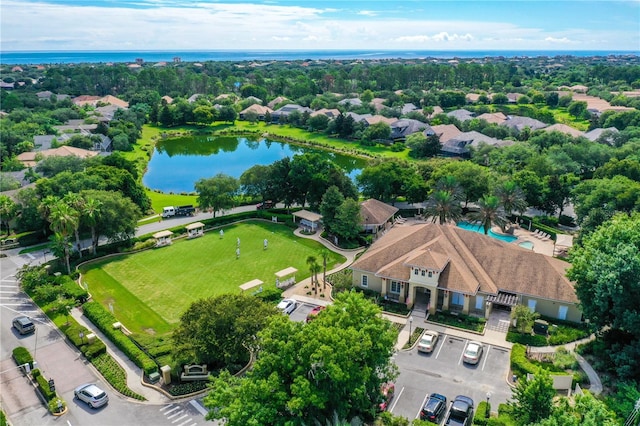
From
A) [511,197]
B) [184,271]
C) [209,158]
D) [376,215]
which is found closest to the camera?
[184,271]

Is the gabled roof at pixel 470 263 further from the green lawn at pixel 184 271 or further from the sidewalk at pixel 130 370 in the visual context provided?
the sidewalk at pixel 130 370

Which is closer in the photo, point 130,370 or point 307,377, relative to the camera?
point 307,377

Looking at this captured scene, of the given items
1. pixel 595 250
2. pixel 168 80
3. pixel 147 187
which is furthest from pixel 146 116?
pixel 595 250

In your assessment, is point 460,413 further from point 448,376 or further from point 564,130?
point 564,130

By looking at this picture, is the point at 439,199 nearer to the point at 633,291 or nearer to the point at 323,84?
the point at 633,291

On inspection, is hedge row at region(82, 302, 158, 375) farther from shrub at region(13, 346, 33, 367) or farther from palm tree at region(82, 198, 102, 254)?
palm tree at region(82, 198, 102, 254)

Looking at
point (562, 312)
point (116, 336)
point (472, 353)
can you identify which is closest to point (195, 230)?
point (116, 336)

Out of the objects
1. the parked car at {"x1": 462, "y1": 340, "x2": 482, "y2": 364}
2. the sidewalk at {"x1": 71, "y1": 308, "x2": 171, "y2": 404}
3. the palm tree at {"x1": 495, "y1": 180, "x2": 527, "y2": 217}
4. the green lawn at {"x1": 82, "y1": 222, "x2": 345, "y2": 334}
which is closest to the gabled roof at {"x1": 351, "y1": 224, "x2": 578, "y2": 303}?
the parked car at {"x1": 462, "y1": 340, "x2": 482, "y2": 364}

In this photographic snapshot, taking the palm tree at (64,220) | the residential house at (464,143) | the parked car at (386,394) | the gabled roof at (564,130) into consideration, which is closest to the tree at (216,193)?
the palm tree at (64,220)
